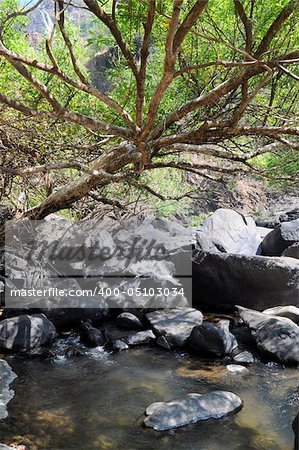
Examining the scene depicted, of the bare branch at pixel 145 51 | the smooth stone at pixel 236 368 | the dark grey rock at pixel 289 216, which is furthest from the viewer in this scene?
the dark grey rock at pixel 289 216

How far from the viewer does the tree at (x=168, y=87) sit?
2.46 meters

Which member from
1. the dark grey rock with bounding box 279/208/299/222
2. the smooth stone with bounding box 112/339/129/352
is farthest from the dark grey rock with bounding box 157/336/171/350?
the dark grey rock with bounding box 279/208/299/222

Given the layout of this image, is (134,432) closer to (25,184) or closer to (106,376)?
(106,376)

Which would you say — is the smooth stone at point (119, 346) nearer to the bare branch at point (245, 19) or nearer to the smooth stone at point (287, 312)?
the smooth stone at point (287, 312)

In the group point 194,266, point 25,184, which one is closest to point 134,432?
point 25,184

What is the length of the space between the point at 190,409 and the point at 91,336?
202cm

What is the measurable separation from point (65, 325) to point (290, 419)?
3145mm

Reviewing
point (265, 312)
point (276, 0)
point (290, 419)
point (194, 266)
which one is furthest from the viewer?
point (194, 266)

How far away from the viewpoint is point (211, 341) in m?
4.90

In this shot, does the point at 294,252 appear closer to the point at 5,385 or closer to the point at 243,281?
the point at 243,281

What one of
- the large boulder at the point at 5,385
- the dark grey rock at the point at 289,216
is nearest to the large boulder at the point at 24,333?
the large boulder at the point at 5,385

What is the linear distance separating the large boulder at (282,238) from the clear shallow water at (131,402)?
453cm

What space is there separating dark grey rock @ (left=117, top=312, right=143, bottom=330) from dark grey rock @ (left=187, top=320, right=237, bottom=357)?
0.89 m

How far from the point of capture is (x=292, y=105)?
4.00 meters
